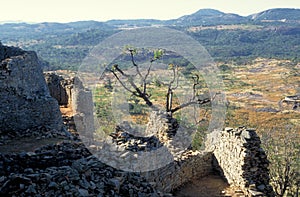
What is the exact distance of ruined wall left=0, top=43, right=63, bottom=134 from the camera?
1095cm

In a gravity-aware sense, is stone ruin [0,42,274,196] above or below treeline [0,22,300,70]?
above

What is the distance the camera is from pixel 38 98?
1177 cm

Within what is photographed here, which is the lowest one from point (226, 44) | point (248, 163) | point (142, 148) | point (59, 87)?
point (226, 44)

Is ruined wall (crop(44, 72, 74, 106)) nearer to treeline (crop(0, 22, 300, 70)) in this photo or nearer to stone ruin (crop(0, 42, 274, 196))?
stone ruin (crop(0, 42, 274, 196))

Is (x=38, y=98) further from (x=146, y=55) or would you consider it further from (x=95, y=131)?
(x=146, y=55)

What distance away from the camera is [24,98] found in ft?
37.2

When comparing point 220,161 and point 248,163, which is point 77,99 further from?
point 248,163

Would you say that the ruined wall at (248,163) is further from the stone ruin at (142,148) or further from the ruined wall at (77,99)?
the ruined wall at (77,99)

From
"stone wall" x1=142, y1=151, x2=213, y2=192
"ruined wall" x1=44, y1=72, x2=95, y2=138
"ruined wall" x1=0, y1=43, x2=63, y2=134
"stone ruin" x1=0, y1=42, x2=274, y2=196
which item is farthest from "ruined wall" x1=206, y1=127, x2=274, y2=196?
"ruined wall" x1=44, y1=72, x2=95, y2=138

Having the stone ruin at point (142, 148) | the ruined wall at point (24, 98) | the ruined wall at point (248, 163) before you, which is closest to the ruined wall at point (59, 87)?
the stone ruin at point (142, 148)

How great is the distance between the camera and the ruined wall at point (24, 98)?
35.9ft

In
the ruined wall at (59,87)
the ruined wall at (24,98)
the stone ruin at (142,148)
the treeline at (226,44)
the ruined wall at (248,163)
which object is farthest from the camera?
the treeline at (226,44)

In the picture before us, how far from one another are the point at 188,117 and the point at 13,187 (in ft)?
86.5

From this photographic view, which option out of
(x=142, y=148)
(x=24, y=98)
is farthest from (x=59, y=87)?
(x=142, y=148)
